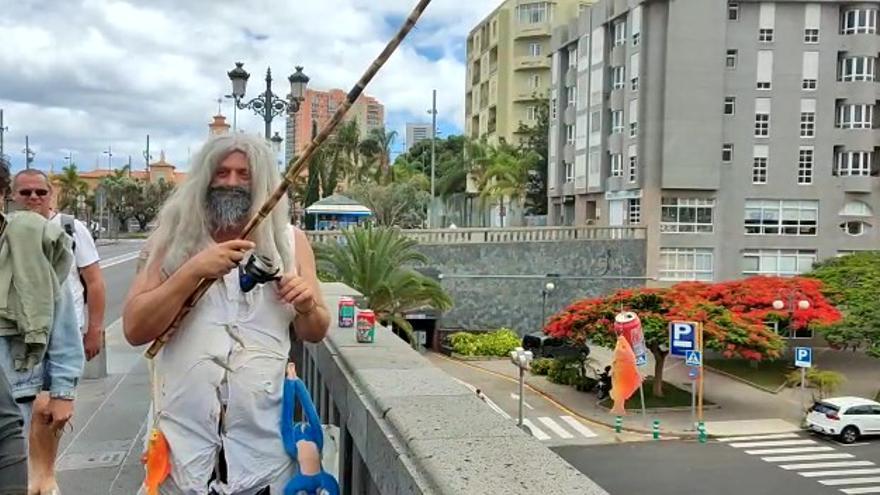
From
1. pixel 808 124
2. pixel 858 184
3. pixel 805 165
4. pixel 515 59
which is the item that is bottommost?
pixel 858 184

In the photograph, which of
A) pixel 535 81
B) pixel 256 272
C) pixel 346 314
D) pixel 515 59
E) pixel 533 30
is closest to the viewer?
pixel 256 272

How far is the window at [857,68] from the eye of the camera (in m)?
38.5

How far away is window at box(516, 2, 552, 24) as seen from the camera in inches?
2340

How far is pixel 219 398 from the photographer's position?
216cm

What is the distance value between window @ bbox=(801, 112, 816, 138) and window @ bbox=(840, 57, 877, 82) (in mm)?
2291

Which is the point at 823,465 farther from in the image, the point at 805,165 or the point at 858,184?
the point at 858,184

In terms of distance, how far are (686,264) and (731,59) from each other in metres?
10.3

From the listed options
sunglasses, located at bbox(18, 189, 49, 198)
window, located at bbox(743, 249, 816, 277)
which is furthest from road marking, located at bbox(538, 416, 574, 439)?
sunglasses, located at bbox(18, 189, 49, 198)

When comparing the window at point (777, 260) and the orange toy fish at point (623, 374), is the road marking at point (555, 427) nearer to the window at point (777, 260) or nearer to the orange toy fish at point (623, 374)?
the orange toy fish at point (623, 374)

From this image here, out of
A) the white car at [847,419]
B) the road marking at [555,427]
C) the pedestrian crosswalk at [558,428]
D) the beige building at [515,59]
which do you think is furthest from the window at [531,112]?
the white car at [847,419]

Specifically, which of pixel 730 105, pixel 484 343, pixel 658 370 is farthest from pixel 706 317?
pixel 730 105

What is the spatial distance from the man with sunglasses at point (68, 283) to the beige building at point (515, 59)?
5545cm

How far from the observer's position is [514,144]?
62.3 metres

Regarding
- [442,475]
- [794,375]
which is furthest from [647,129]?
[442,475]
